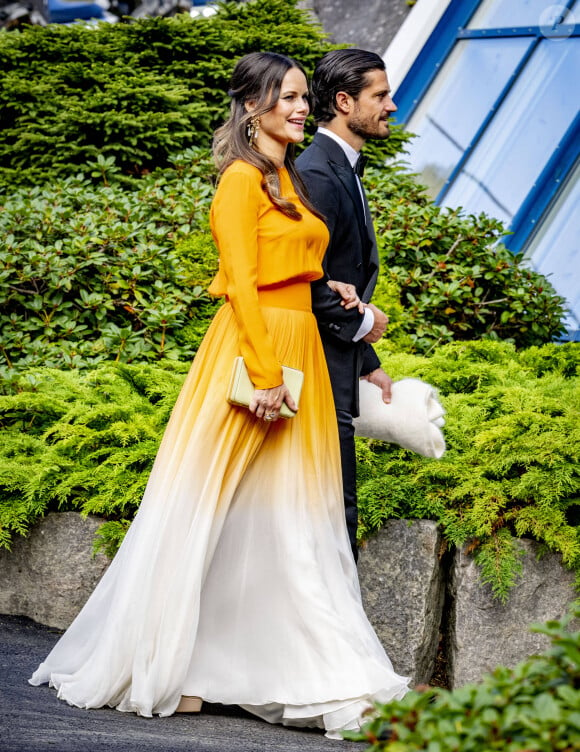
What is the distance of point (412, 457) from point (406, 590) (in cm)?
71

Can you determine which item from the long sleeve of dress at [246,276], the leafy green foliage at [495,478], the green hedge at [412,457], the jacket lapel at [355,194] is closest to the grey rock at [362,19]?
the green hedge at [412,457]

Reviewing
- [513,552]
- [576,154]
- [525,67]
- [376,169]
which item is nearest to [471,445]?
[513,552]

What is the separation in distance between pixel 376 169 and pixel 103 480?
4569mm

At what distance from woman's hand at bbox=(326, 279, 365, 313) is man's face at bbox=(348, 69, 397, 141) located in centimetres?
62

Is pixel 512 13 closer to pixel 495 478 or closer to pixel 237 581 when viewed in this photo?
pixel 495 478

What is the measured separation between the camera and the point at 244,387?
128 inches

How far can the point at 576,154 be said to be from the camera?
8773 millimetres

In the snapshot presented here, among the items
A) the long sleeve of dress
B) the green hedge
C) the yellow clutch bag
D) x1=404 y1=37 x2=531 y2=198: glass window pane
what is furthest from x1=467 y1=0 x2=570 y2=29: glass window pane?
the yellow clutch bag

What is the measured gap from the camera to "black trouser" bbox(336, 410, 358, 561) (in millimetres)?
3631

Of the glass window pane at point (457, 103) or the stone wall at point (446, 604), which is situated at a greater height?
the glass window pane at point (457, 103)

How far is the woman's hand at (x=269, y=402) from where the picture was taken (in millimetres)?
3236

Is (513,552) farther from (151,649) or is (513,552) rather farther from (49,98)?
(49,98)

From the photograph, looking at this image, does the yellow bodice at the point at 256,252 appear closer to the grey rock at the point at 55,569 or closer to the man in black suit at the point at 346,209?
the man in black suit at the point at 346,209

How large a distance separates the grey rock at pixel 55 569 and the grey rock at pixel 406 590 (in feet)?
3.99
